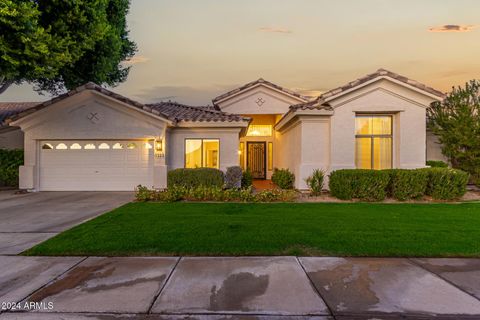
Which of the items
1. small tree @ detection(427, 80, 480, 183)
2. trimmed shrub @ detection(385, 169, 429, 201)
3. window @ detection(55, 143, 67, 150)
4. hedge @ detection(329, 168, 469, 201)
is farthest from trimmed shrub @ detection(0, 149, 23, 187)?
small tree @ detection(427, 80, 480, 183)

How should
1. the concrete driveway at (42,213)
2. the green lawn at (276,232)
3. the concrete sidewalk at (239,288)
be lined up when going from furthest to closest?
the concrete driveway at (42,213)
the green lawn at (276,232)
the concrete sidewalk at (239,288)

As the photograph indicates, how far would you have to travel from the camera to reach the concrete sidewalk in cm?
321

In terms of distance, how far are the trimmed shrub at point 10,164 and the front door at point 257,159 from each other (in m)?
12.7

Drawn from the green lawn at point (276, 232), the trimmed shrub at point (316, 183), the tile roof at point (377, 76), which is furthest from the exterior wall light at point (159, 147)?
the trimmed shrub at point (316, 183)

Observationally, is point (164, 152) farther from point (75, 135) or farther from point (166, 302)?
point (166, 302)

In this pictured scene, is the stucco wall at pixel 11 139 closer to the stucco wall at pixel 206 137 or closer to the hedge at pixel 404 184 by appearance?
the stucco wall at pixel 206 137

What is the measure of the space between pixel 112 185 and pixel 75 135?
9.16 ft

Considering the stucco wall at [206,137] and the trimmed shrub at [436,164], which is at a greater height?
the stucco wall at [206,137]

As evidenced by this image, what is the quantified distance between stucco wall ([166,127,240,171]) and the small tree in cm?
983

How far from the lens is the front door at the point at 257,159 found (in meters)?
20.2

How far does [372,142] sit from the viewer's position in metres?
12.8

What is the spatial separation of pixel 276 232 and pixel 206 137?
8531 millimetres

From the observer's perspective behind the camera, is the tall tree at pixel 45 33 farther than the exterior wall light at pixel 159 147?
No

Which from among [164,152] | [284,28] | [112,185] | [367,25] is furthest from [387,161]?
[112,185]
